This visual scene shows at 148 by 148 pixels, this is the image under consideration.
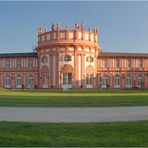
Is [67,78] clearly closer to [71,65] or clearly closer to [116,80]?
[71,65]

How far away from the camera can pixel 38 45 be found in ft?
191

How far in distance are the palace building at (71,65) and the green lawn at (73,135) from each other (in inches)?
1776

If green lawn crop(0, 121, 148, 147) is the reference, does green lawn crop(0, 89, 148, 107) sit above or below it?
below

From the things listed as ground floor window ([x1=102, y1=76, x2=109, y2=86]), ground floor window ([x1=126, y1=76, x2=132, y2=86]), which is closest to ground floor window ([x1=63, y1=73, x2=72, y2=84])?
ground floor window ([x1=102, y1=76, x2=109, y2=86])

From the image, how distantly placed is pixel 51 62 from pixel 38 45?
567 centimetres

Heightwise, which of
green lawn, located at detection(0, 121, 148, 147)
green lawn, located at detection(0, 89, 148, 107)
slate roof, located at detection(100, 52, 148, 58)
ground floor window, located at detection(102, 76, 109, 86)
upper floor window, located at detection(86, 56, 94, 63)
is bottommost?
green lawn, located at detection(0, 89, 148, 107)

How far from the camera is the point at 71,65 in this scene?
2148 inches

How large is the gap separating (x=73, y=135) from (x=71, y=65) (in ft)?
153

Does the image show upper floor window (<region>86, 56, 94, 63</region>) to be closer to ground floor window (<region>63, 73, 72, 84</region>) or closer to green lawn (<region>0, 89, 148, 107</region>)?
ground floor window (<region>63, 73, 72, 84</region>)

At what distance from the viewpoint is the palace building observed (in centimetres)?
5459

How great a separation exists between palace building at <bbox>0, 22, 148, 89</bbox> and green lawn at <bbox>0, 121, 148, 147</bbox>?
45102mm

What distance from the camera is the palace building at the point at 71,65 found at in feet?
179

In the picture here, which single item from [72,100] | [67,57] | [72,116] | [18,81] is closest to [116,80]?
[67,57]

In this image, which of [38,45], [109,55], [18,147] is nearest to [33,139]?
[18,147]
